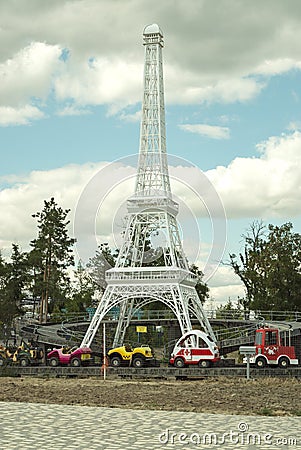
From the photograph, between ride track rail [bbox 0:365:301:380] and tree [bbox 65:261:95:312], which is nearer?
ride track rail [bbox 0:365:301:380]

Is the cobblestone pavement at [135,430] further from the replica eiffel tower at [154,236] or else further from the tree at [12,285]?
the tree at [12,285]

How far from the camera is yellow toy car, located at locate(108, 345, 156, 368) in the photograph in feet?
123

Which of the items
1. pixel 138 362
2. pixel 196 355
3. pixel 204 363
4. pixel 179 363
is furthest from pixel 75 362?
pixel 204 363

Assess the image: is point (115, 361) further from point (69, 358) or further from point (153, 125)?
point (153, 125)

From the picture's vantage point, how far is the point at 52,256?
69250 mm

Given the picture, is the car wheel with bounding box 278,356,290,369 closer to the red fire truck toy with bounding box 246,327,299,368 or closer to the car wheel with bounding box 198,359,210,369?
the red fire truck toy with bounding box 246,327,299,368

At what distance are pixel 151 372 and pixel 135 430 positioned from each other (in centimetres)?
2017

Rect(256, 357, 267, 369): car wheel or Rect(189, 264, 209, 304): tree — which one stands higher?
Rect(189, 264, 209, 304): tree

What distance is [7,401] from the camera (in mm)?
19844

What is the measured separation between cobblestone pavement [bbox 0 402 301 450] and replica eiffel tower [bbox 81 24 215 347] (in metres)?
30.6

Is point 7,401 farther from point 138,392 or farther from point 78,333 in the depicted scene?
point 78,333

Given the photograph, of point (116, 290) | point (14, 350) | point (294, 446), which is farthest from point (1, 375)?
point (294, 446)

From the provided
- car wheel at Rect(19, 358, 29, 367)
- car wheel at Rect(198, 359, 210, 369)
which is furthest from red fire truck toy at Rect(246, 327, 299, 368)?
car wheel at Rect(19, 358, 29, 367)

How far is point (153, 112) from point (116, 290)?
53.0ft
